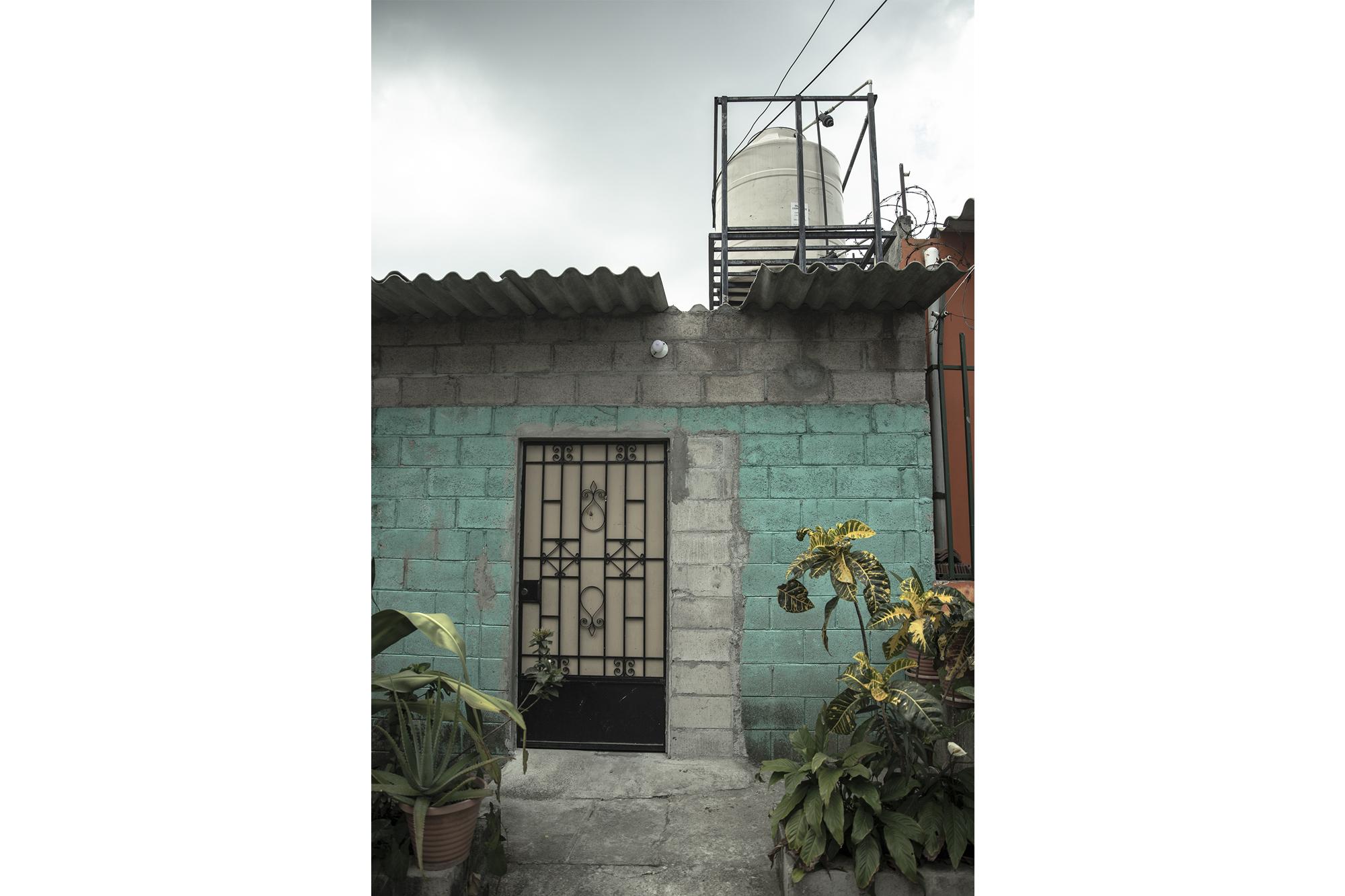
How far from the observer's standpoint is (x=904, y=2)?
2303 mm

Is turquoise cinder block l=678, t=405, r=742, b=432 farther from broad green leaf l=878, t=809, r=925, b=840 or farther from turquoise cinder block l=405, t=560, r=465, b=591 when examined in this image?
broad green leaf l=878, t=809, r=925, b=840

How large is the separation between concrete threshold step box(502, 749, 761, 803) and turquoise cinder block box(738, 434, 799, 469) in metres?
1.54

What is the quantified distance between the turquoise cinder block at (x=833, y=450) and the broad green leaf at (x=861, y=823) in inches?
73.3

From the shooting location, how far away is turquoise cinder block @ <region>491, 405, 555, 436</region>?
12.9 ft

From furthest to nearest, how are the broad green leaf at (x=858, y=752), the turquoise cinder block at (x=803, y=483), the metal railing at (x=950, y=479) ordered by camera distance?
the metal railing at (x=950, y=479)
the turquoise cinder block at (x=803, y=483)
the broad green leaf at (x=858, y=752)

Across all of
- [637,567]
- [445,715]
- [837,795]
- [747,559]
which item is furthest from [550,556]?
[837,795]

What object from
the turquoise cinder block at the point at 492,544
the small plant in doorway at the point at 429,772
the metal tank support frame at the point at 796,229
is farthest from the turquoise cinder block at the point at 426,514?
the metal tank support frame at the point at 796,229

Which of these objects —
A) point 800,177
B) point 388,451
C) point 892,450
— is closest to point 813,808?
point 892,450

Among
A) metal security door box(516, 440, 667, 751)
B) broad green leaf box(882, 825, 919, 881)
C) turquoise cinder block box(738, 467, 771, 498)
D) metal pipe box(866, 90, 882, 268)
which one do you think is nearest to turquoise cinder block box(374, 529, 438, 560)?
metal security door box(516, 440, 667, 751)

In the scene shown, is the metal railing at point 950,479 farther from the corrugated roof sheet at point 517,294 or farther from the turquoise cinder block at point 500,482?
the turquoise cinder block at point 500,482

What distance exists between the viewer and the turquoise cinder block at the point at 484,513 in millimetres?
3881
